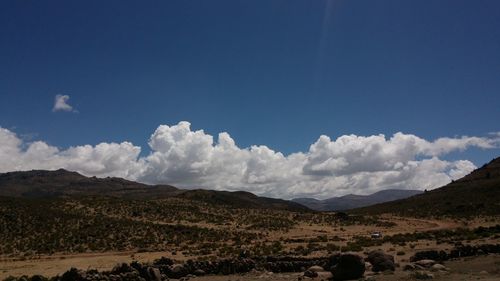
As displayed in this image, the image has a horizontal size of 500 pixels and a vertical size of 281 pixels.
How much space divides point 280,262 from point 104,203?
200 feet

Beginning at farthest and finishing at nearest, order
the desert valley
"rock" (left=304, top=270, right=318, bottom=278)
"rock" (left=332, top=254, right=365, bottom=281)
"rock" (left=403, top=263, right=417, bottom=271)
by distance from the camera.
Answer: "rock" (left=403, top=263, right=417, bottom=271), the desert valley, "rock" (left=304, top=270, right=318, bottom=278), "rock" (left=332, top=254, right=365, bottom=281)

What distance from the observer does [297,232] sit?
70250 millimetres

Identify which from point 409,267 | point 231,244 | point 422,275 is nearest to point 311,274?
point 409,267

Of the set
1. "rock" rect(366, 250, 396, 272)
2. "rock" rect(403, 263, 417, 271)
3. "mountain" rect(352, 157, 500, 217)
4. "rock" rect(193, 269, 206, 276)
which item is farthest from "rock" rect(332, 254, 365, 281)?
"mountain" rect(352, 157, 500, 217)

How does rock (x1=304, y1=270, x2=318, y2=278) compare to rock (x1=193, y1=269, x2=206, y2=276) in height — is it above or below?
above

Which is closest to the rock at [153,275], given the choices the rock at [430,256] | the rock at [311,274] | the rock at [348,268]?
the rock at [311,274]

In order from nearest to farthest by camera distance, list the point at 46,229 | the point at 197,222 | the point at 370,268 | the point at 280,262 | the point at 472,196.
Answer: the point at 370,268
the point at 280,262
the point at 46,229
the point at 197,222
the point at 472,196

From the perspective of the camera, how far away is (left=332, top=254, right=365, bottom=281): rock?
25984 mm

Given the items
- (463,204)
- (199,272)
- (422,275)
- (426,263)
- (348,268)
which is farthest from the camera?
(463,204)

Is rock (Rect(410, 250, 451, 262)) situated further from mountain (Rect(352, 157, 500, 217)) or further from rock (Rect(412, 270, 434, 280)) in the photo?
mountain (Rect(352, 157, 500, 217))

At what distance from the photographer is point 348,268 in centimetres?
2600

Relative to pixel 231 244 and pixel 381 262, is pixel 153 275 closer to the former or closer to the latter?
pixel 381 262

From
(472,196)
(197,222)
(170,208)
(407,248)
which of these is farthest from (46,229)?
(472,196)

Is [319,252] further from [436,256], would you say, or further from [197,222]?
[197,222]
